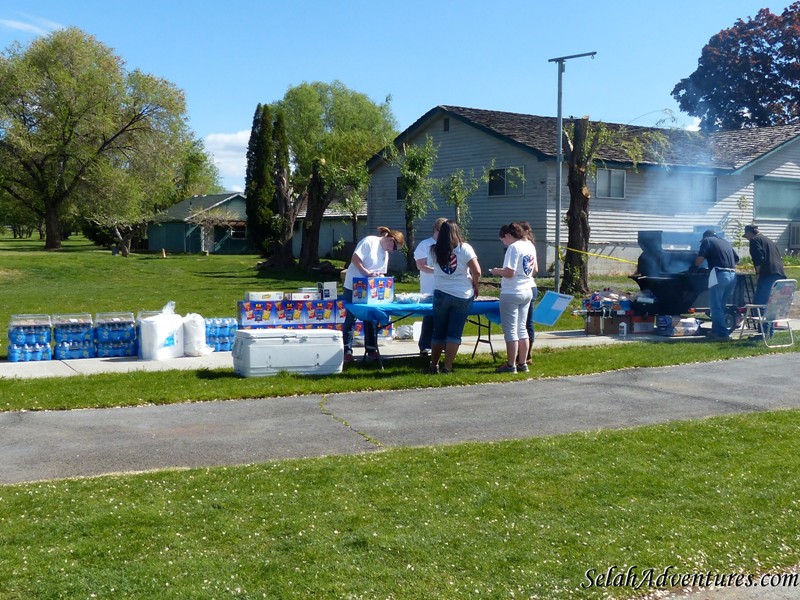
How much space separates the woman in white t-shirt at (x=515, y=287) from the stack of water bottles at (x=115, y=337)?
15.6 ft

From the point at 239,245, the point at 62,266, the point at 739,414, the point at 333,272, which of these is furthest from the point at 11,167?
the point at 739,414

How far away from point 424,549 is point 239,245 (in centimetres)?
5430

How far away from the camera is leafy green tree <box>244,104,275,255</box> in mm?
51875

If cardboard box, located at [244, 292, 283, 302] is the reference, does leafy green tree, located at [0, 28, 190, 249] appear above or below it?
above

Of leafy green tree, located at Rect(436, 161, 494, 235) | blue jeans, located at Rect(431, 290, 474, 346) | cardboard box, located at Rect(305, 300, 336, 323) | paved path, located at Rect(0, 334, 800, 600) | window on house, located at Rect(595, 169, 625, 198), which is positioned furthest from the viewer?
window on house, located at Rect(595, 169, 625, 198)

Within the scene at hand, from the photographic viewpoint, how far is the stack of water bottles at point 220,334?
486 inches

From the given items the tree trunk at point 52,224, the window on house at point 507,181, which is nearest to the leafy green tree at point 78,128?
the tree trunk at point 52,224

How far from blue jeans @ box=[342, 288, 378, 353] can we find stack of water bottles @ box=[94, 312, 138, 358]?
2.72 metres

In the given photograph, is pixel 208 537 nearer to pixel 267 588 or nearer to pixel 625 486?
pixel 267 588

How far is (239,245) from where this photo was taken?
2279 inches

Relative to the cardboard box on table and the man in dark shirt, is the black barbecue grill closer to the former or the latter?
the man in dark shirt

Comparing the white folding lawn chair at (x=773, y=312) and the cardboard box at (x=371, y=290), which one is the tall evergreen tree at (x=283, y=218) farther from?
the cardboard box at (x=371, y=290)

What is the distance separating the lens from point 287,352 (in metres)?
10.3

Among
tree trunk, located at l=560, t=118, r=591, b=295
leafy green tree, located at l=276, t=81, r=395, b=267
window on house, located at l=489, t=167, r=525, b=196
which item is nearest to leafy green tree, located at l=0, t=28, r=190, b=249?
leafy green tree, located at l=276, t=81, r=395, b=267
